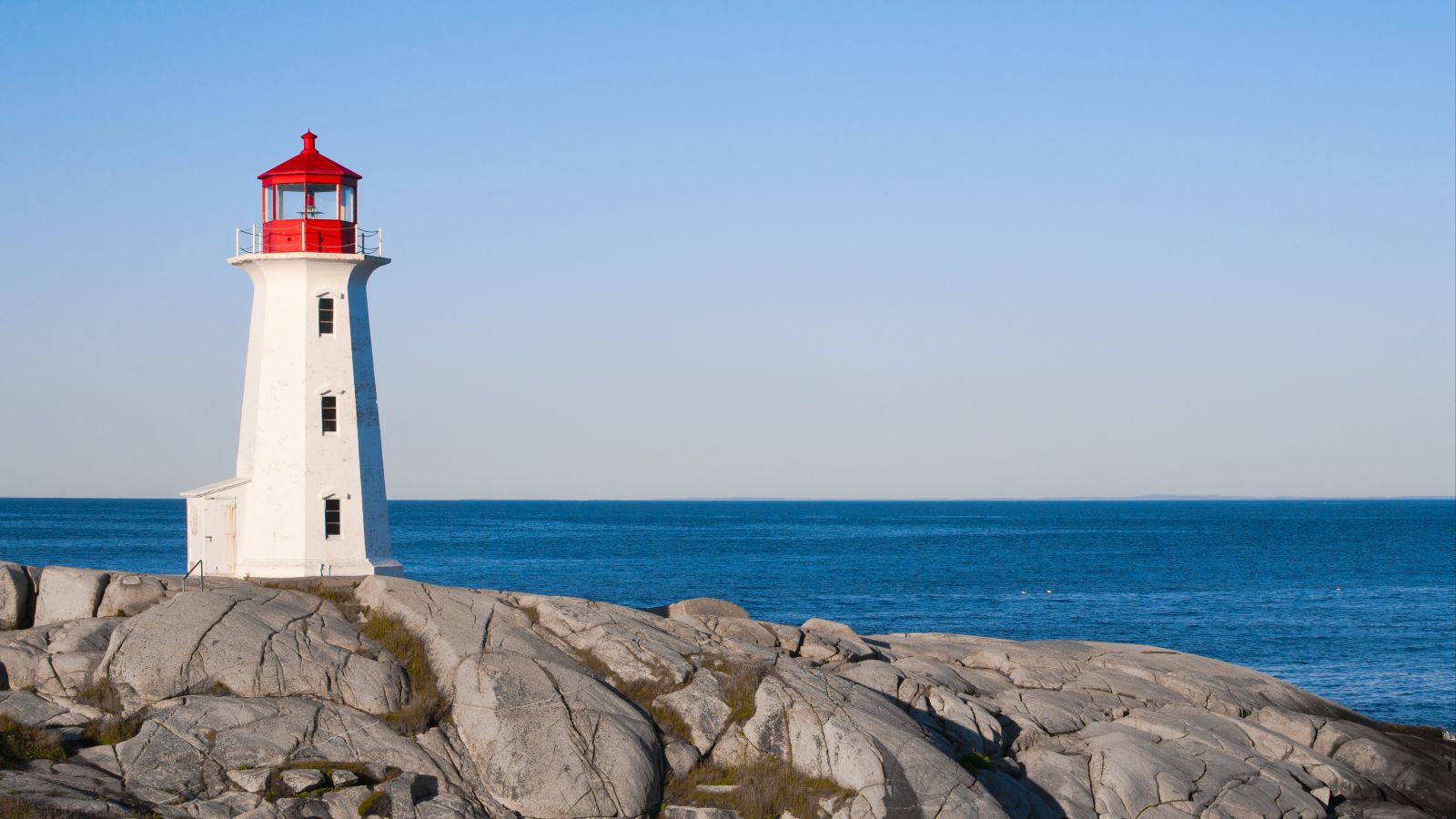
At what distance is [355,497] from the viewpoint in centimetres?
3219

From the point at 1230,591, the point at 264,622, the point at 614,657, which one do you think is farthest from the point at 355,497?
the point at 1230,591

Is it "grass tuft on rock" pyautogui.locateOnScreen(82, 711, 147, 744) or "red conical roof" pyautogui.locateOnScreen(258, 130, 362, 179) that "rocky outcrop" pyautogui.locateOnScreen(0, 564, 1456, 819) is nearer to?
"grass tuft on rock" pyautogui.locateOnScreen(82, 711, 147, 744)

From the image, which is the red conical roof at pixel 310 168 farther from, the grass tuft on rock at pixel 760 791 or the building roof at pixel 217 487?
the grass tuft on rock at pixel 760 791

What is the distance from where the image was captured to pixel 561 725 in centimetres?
2162

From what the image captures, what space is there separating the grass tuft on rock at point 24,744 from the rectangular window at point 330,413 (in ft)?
39.6

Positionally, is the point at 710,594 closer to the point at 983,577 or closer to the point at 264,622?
the point at 983,577

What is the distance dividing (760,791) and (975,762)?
451 cm

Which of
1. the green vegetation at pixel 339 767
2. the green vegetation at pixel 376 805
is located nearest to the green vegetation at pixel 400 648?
the green vegetation at pixel 339 767

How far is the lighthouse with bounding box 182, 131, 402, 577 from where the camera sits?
31.9 m

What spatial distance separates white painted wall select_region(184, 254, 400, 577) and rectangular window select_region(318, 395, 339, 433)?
0.29 feet

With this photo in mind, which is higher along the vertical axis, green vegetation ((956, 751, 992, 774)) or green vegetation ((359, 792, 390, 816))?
green vegetation ((359, 792, 390, 816))

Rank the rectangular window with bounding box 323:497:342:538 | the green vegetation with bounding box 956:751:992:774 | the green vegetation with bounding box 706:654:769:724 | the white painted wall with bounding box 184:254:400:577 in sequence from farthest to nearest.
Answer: the rectangular window with bounding box 323:497:342:538 → the white painted wall with bounding box 184:254:400:577 → the green vegetation with bounding box 956:751:992:774 → the green vegetation with bounding box 706:654:769:724

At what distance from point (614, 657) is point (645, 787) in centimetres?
354

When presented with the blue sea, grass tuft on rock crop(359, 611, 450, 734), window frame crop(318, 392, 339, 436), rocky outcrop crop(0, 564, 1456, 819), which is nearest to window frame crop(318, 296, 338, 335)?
window frame crop(318, 392, 339, 436)
